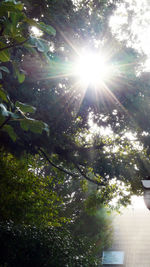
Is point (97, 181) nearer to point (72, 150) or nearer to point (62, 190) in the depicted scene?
point (72, 150)

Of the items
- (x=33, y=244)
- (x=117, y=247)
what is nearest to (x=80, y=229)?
(x=117, y=247)

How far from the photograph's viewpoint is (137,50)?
513 inches

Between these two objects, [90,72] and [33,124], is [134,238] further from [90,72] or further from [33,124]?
[33,124]

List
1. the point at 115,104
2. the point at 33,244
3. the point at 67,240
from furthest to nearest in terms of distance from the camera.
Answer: the point at 115,104, the point at 67,240, the point at 33,244

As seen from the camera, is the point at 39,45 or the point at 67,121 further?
the point at 67,121

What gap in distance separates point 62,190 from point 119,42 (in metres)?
19.2

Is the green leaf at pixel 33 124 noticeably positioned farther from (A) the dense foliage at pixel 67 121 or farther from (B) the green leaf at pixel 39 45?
(A) the dense foliage at pixel 67 121

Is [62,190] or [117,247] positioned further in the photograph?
[117,247]

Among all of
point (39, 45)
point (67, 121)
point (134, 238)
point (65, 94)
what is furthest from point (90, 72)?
point (134, 238)

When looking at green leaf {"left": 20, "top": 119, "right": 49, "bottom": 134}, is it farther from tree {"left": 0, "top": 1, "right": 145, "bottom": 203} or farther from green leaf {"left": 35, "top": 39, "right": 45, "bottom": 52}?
tree {"left": 0, "top": 1, "right": 145, "bottom": 203}

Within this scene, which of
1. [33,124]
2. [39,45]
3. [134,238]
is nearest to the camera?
[33,124]

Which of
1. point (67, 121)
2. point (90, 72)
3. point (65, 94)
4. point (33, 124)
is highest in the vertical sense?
point (90, 72)

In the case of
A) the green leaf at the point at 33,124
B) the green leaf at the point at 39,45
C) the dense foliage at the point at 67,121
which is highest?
the dense foliage at the point at 67,121

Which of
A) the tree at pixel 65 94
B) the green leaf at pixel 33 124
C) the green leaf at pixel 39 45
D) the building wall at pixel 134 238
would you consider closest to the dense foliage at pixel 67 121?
the tree at pixel 65 94
